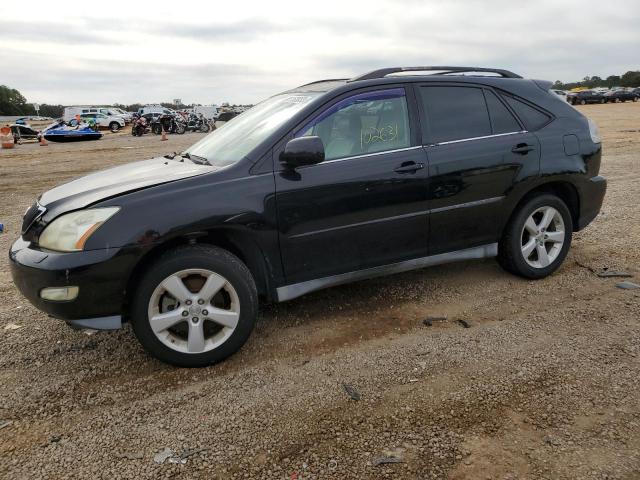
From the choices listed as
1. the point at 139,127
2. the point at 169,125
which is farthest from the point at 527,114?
the point at 139,127

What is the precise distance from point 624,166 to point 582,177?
712 cm

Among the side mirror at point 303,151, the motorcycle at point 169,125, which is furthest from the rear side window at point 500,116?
the motorcycle at point 169,125

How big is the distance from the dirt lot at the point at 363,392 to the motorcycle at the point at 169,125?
26.4m

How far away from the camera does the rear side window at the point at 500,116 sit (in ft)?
13.0

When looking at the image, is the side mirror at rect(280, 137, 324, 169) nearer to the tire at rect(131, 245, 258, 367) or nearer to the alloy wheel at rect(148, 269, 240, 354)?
the tire at rect(131, 245, 258, 367)

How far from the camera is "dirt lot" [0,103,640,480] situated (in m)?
2.28

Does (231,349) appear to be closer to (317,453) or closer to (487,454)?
(317,453)

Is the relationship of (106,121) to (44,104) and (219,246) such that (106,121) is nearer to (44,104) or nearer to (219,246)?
(219,246)

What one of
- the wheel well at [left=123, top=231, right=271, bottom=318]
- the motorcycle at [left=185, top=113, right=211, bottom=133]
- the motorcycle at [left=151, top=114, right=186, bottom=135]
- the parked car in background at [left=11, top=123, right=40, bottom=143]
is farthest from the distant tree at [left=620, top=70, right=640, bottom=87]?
the wheel well at [left=123, top=231, right=271, bottom=318]

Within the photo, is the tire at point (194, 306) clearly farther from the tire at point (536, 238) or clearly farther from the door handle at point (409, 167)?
the tire at point (536, 238)

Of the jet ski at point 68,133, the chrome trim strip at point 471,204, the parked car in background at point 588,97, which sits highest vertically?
the parked car in background at point 588,97

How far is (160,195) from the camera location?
9.63 feet

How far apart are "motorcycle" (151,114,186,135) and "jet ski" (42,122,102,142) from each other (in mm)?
4344

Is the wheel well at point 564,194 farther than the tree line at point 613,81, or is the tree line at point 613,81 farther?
the tree line at point 613,81
